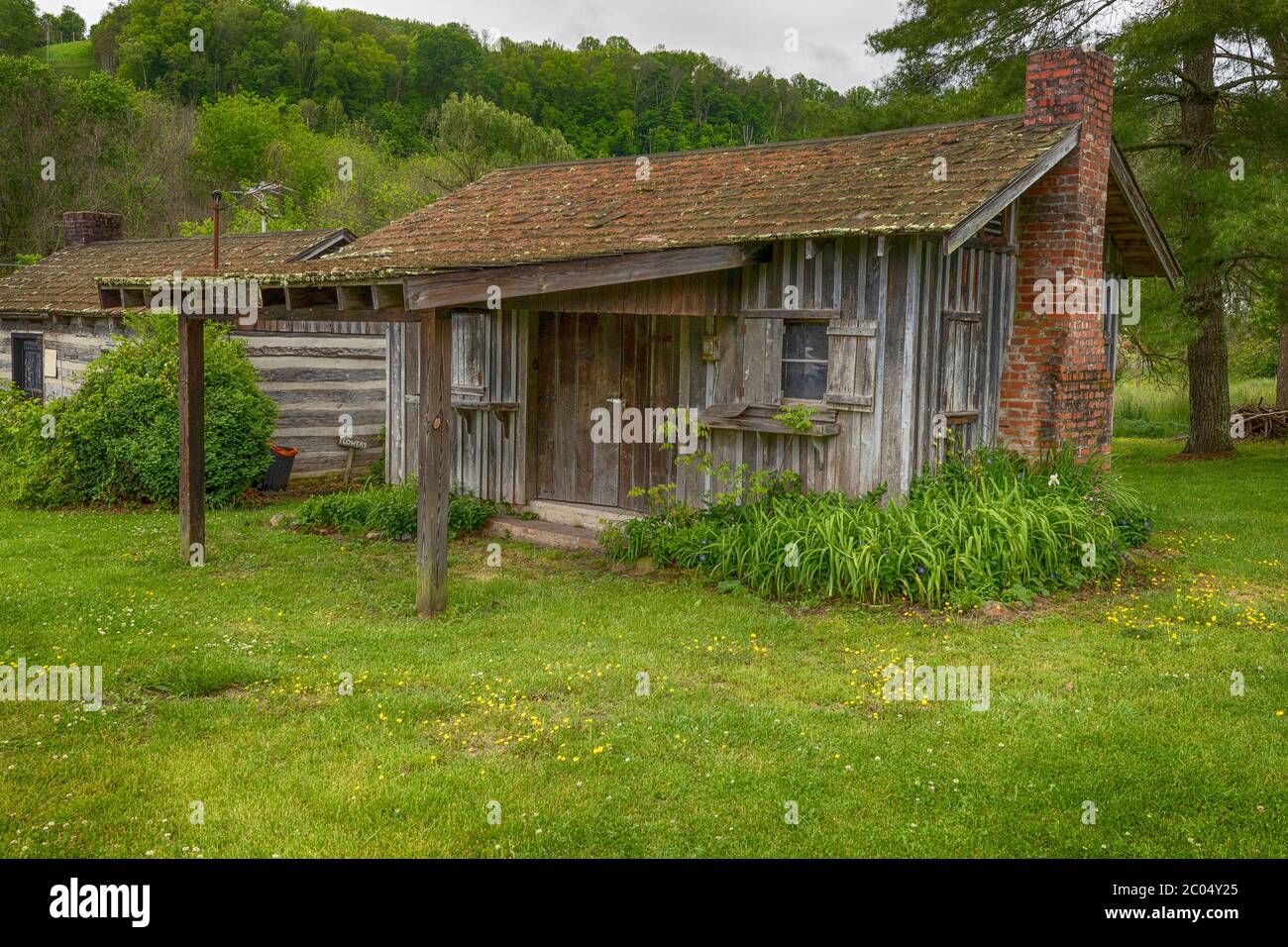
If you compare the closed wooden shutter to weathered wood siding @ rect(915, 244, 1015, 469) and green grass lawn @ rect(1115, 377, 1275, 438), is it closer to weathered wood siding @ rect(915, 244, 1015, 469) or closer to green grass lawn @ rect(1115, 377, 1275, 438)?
weathered wood siding @ rect(915, 244, 1015, 469)

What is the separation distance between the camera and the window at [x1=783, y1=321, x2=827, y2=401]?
1128cm

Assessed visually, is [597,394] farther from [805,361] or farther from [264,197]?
[264,197]

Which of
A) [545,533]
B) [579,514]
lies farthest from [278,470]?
[579,514]

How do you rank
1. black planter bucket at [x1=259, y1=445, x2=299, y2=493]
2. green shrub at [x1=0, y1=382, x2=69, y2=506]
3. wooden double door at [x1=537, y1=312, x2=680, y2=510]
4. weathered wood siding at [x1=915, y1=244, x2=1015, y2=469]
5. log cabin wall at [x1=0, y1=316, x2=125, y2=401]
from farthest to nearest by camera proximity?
log cabin wall at [x1=0, y1=316, x2=125, y2=401] < black planter bucket at [x1=259, y1=445, x2=299, y2=493] < green shrub at [x1=0, y1=382, x2=69, y2=506] < wooden double door at [x1=537, y1=312, x2=680, y2=510] < weathered wood siding at [x1=915, y1=244, x2=1015, y2=469]

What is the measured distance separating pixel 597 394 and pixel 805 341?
2.92m

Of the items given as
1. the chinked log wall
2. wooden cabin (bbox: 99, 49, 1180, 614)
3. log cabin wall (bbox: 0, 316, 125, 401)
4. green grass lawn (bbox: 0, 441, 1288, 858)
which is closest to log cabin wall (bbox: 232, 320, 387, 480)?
log cabin wall (bbox: 0, 316, 125, 401)

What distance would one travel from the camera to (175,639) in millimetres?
8406

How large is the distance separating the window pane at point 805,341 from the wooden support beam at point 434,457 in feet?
12.4

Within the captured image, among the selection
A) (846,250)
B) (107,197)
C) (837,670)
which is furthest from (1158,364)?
(107,197)

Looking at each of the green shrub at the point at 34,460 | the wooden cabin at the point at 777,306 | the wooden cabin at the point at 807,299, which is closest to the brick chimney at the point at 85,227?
the green shrub at the point at 34,460

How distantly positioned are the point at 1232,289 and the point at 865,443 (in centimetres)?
1189

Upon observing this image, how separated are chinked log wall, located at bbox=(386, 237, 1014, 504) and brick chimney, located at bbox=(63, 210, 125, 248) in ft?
48.9

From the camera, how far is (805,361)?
37.4ft

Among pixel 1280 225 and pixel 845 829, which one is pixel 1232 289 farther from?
pixel 845 829
